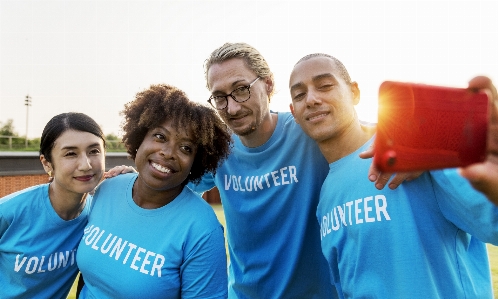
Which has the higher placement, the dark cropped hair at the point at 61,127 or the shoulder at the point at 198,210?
the dark cropped hair at the point at 61,127

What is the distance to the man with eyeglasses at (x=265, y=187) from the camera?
8.22 ft

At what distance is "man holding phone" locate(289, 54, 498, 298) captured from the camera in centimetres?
148

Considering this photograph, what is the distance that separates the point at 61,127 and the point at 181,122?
99 cm

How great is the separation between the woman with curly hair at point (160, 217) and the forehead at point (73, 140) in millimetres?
289

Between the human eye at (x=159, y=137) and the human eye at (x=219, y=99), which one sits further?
the human eye at (x=219, y=99)

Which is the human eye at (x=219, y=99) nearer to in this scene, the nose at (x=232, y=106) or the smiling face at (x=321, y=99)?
the nose at (x=232, y=106)

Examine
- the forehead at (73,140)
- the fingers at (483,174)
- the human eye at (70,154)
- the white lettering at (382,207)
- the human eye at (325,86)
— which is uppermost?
the human eye at (325,86)

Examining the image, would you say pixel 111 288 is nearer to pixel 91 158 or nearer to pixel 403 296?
pixel 91 158

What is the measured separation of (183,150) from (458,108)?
1.71m

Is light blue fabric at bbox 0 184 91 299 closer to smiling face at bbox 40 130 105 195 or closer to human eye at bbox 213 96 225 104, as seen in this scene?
smiling face at bbox 40 130 105 195

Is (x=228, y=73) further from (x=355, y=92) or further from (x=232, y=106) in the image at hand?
(x=355, y=92)

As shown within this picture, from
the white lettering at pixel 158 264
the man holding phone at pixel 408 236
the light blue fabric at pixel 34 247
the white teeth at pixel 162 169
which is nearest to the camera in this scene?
the man holding phone at pixel 408 236

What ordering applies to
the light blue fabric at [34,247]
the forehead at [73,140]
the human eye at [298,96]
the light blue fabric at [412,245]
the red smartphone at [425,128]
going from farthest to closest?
the forehead at [73,140] < the light blue fabric at [34,247] < the human eye at [298,96] < the light blue fabric at [412,245] < the red smartphone at [425,128]

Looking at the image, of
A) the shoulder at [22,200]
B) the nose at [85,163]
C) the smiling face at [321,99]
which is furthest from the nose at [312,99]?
the shoulder at [22,200]
